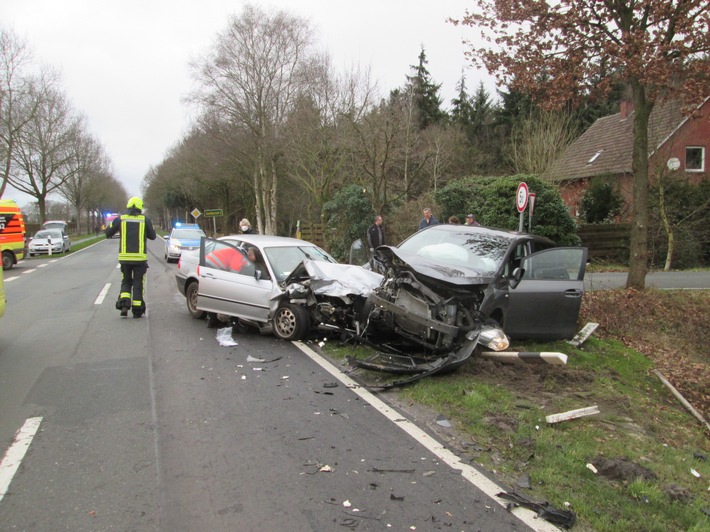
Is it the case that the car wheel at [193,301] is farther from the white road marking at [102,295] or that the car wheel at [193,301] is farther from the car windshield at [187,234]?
the car windshield at [187,234]

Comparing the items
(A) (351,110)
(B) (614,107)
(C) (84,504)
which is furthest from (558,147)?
(C) (84,504)

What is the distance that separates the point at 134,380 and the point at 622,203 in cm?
2099

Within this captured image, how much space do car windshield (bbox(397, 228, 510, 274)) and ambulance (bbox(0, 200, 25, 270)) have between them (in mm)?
17340

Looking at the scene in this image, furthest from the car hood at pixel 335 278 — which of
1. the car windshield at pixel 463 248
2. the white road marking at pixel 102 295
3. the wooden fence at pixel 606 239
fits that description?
the wooden fence at pixel 606 239

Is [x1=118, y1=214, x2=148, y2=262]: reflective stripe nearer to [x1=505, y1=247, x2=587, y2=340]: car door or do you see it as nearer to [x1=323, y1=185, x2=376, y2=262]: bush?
[x1=505, y1=247, x2=587, y2=340]: car door

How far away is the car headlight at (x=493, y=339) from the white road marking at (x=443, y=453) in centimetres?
130

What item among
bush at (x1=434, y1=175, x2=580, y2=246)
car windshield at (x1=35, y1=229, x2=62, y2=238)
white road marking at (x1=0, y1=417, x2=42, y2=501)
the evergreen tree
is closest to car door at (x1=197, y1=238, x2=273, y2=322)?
white road marking at (x1=0, y1=417, x2=42, y2=501)

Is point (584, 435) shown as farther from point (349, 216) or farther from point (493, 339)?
point (349, 216)

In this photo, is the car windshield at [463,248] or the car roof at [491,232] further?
the car roof at [491,232]

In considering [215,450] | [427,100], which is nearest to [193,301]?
[215,450]

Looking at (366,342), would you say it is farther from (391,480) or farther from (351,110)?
(351,110)

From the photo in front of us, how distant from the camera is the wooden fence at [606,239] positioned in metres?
19.4

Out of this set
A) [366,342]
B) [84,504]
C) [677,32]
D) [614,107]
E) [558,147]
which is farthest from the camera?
[614,107]

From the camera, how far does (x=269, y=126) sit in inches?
1278
